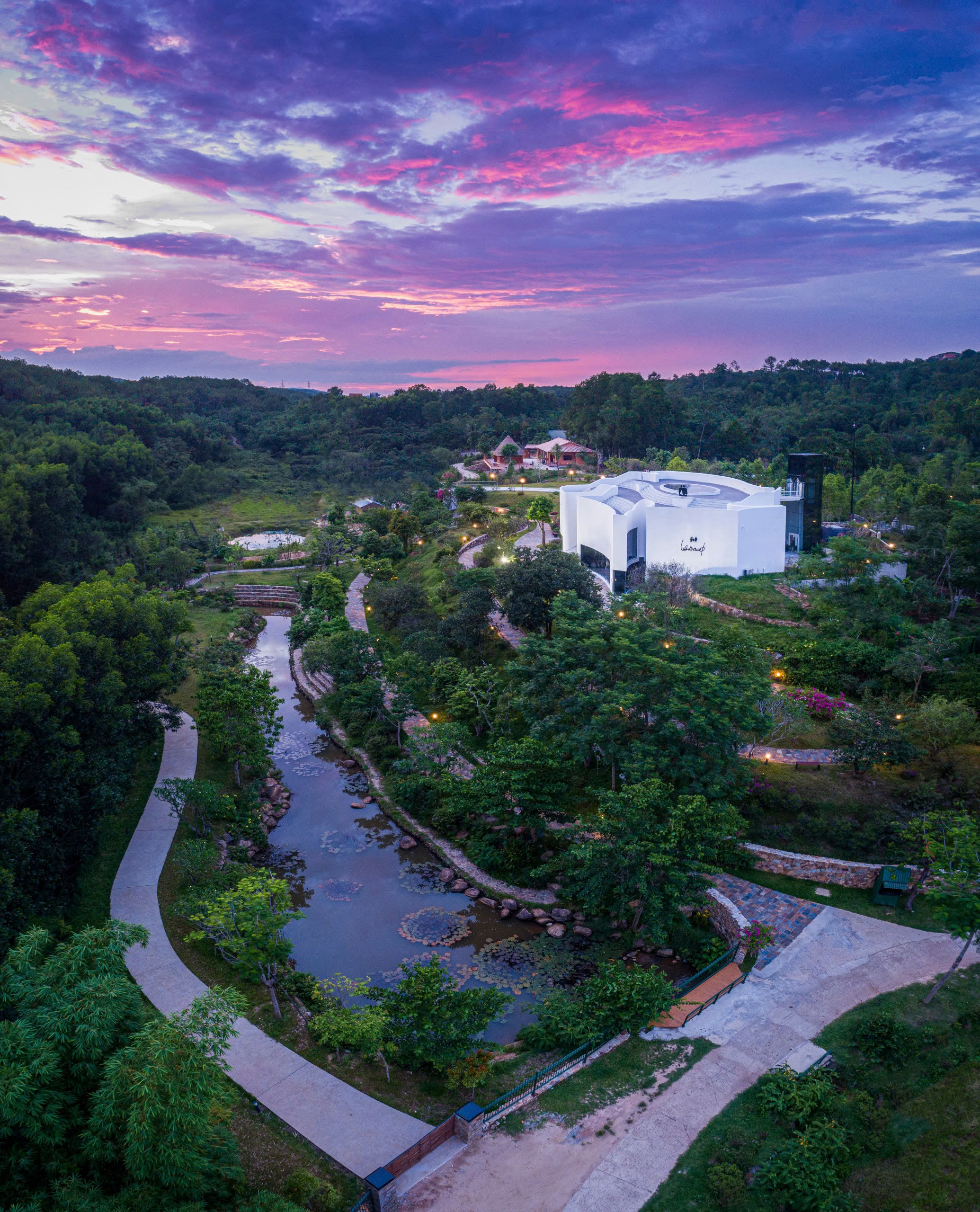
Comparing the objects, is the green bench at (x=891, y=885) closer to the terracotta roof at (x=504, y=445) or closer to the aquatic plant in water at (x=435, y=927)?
the aquatic plant in water at (x=435, y=927)

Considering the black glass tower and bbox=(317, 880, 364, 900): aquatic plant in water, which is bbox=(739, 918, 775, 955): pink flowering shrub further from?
the black glass tower

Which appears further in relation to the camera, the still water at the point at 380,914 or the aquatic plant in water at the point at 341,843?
the aquatic plant in water at the point at 341,843

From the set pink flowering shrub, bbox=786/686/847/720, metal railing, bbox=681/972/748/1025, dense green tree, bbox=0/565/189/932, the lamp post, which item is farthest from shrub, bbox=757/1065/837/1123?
the lamp post

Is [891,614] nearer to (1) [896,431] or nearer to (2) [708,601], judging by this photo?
(2) [708,601]

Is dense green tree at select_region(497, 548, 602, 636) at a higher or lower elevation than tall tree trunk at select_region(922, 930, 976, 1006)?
higher

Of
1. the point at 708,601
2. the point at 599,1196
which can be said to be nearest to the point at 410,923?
the point at 599,1196

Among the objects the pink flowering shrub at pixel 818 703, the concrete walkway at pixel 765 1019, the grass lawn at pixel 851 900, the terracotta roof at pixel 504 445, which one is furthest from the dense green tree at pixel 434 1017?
the terracotta roof at pixel 504 445

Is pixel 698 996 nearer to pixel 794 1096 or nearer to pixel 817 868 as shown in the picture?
pixel 794 1096
